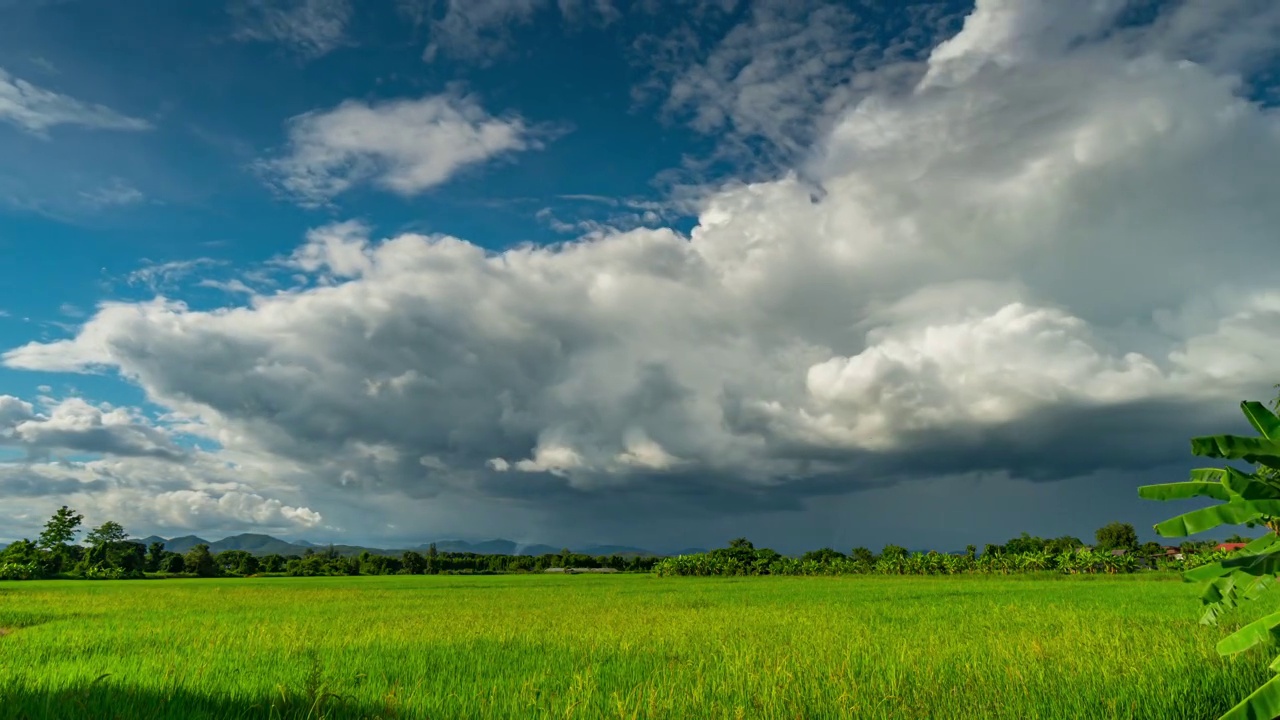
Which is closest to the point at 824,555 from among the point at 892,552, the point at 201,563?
the point at 892,552

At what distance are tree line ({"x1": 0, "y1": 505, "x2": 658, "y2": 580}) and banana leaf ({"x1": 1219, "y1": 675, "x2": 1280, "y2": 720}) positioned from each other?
3579 inches

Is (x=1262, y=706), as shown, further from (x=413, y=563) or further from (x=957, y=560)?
(x=413, y=563)

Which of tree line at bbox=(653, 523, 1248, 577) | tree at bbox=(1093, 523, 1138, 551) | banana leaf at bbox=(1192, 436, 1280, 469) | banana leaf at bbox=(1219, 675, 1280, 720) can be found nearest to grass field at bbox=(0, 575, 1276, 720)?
banana leaf at bbox=(1219, 675, 1280, 720)

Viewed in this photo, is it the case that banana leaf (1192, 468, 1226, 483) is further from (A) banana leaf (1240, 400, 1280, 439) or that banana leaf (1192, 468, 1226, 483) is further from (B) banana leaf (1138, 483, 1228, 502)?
(A) banana leaf (1240, 400, 1280, 439)

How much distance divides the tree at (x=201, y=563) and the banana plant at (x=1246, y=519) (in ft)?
343

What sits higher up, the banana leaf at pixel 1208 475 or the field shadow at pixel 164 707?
the banana leaf at pixel 1208 475

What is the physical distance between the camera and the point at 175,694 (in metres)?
5.70

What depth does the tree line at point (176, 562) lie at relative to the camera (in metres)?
73.8

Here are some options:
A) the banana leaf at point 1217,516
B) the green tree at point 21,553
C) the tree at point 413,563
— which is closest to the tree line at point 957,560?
the tree at point 413,563

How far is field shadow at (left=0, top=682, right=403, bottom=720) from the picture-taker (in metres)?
4.84

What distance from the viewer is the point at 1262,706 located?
215 centimetres

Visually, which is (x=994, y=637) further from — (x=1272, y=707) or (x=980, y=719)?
(x=1272, y=707)

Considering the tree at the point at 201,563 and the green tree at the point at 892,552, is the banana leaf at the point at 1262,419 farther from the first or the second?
the tree at the point at 201,563

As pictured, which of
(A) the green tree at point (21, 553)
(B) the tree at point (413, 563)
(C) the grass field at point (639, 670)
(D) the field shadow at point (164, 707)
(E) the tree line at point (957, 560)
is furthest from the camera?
(B) the tree at point (413, 563)
